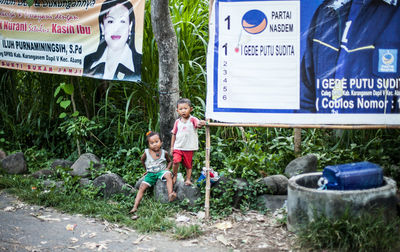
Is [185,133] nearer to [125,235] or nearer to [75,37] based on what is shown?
[125,235]

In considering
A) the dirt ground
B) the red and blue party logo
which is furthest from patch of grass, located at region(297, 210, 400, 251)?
the red and blue party logo

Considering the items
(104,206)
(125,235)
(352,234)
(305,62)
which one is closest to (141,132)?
(104,206)

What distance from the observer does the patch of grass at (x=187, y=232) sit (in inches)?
173

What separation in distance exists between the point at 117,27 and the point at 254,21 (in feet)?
7.01

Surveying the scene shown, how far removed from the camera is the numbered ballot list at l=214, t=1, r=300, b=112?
468 centimetres

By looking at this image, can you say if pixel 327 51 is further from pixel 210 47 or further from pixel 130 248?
pixel 130 248

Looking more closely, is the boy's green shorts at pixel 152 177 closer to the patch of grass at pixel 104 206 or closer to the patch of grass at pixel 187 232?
the patch of grass at pixel 104 206

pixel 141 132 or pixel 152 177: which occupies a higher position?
pixel 141 132

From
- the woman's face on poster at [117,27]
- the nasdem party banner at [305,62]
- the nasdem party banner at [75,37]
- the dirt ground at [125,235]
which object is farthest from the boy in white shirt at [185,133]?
the woman's face on poster at [117,27]

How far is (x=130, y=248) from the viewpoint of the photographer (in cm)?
417

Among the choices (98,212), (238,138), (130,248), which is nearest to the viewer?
(130,248)

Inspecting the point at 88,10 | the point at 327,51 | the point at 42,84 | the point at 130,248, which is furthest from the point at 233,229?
the point at 42,84

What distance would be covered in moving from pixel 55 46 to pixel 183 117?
2.63 meters

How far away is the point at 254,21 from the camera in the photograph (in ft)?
15.5
